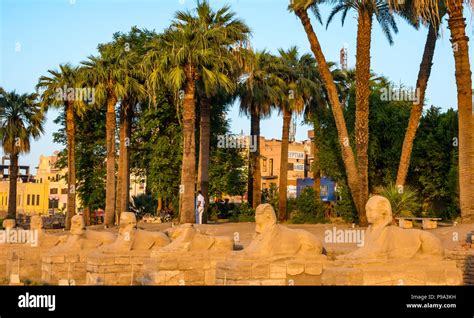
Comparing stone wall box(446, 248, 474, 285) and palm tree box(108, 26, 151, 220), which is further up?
palm tree box(108, 26, 151, 220)

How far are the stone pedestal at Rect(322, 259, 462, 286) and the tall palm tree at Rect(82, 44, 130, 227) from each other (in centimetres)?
2776

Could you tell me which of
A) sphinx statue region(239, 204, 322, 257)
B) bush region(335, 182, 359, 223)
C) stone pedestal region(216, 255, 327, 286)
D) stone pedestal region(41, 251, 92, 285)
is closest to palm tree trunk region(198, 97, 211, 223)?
bush region(335, 182, 359, 223)

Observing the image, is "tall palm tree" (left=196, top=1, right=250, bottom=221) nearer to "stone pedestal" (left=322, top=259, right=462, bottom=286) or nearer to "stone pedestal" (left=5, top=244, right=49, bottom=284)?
"stone pedestal" (left=5, top=244, right=49, bottom=284)

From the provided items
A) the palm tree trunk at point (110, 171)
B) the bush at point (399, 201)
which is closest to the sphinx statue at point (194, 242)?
the bush at point (399, 201)

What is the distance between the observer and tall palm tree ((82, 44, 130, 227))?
39062mm

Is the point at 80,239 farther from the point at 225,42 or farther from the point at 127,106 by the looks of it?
the point at 127,106

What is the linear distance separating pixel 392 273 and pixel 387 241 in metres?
0.64

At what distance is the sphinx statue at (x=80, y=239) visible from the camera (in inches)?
744

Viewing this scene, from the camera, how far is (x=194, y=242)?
54.3 ft

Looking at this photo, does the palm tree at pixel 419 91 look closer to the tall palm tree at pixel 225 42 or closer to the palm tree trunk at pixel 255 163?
the tall palm tree at pixel 225 42
